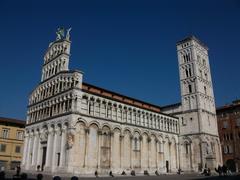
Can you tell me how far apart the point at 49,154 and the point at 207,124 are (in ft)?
115

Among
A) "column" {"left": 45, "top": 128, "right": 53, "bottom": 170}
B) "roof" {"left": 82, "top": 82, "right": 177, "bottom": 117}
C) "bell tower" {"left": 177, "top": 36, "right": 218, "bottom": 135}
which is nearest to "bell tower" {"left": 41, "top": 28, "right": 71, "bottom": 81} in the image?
"roof" {"left": 82, "top": 82, "right": 177, "bottom": 117}

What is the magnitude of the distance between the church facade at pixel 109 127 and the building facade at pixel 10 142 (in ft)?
30.1

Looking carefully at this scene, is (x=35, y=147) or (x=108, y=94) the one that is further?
(x=108, y=94)

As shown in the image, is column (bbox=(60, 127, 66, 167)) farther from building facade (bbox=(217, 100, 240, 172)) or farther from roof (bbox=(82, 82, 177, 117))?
building facade (bbox=(217, 100, 240, 172))

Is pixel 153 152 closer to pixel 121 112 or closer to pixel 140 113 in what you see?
pixel 140 113

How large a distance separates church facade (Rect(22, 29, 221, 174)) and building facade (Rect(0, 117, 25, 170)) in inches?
361

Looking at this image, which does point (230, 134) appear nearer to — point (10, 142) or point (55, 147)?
point (55, 147)

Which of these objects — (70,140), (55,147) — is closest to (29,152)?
(55,147)

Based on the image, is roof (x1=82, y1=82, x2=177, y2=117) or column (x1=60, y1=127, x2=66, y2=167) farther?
roof (x1=82, y1=82, x2=177, y2=117)

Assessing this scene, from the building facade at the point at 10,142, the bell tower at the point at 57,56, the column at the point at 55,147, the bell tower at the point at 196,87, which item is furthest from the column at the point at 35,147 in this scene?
the bell tower at the point at 196,87

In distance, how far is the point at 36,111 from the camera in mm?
43594

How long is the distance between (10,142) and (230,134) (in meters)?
50.0

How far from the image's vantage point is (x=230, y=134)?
181 feet

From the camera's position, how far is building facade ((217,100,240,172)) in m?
52.9
